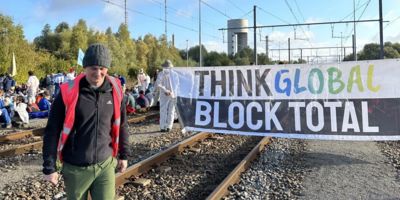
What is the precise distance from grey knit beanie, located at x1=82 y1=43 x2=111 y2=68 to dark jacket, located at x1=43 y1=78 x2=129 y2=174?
170mm

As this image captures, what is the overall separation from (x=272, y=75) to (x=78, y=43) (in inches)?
2383

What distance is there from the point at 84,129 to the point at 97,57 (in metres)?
0.58

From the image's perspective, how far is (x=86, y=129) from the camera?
12.2ft

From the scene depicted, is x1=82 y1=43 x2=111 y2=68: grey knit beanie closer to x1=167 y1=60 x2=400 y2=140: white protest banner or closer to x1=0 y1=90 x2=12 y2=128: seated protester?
x1=167 y1=60 x2=400 y2=140: white protest banner

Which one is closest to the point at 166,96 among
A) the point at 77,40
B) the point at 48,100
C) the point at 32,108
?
the point at 32,108

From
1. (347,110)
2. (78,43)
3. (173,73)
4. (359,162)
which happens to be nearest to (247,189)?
(359,162)

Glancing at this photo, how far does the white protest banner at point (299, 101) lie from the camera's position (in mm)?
9195

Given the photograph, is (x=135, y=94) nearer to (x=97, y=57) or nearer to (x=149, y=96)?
(x=149, y=96)

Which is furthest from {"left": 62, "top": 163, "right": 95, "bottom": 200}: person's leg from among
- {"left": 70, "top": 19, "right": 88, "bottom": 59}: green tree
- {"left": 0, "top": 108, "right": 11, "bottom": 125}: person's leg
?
{"left": 70, "top": 19, "right": 88, "bottom": 59}: green tree

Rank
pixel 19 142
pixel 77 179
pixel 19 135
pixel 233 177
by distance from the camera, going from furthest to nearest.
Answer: pixel 19 135
pixel 19 142
pixel 233 177
pixel 77 179

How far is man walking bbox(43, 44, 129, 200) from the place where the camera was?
3.64 metres

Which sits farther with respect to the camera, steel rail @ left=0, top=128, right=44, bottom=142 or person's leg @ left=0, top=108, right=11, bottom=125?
person's leg @ left=0, top=108, right=11, bottom=125

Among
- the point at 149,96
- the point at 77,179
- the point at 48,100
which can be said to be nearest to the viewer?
the point at 77,179

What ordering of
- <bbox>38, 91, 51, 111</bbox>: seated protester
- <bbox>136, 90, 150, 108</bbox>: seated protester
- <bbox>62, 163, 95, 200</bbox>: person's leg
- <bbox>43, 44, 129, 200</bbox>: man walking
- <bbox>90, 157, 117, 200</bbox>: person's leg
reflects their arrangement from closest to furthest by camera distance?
1. <bbox>43, 44, 129, 200</bbox>: man walking
2. <bbox>62, 163, 95, 200</bbox>: person's leg
3. <bbox>90, 157, 117, 200</bbox>: person's leg
4. <bbox>38, 91, 51, 111</bbox>: seated protester
5. <bbox>136, 90, 150, 108</bbox>: seated protester
